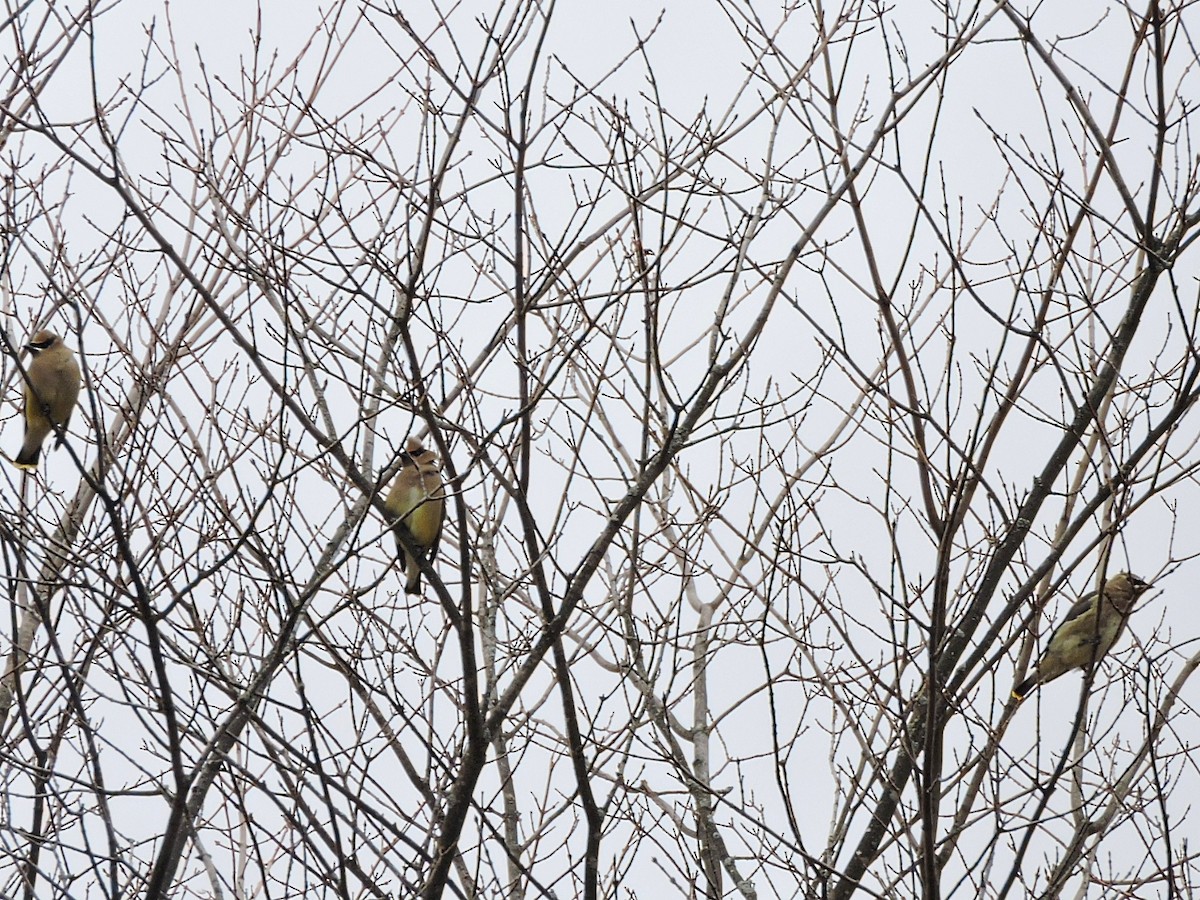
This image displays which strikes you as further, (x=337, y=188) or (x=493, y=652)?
(x=337, y=188)

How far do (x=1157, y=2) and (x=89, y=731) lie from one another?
122 inches

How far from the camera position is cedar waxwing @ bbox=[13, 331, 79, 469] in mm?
6359

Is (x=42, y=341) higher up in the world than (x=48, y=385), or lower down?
higher up

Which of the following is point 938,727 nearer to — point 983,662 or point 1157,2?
point 983,662

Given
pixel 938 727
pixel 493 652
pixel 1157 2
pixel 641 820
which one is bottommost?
pixel 938 727

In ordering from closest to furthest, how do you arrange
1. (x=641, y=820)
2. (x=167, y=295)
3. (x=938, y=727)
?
→ (x=938, y=727) → (x=641, y=820) → (x=167, y=295)

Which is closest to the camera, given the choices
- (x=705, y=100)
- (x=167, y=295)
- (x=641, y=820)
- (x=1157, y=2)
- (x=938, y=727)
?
(x=938, y=727)

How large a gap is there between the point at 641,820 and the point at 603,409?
2292 millimetres

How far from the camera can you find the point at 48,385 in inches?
250

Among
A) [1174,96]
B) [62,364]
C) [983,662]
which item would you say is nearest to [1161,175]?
[1174,96]

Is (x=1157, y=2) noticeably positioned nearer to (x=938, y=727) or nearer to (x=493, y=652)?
(x=938, y=727)

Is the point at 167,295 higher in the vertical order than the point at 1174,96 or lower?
higher

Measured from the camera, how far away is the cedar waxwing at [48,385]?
636 cm

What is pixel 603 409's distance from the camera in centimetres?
629
